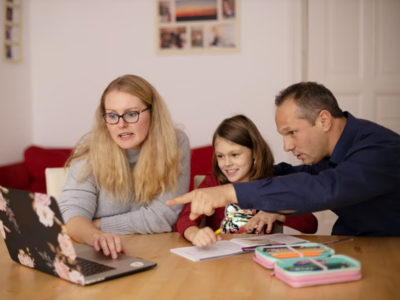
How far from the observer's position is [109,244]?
1.38 m

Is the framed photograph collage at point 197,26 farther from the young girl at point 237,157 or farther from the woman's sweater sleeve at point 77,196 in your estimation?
the woman's sweater sleeve at point 77,196

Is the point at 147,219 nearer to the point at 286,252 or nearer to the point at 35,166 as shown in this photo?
the point at 286,252

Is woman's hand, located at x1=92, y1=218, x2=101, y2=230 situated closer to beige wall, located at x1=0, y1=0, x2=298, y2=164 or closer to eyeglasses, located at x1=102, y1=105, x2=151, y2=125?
eyeglasses, located at x1=102, y1=105, x2=151, y2=125

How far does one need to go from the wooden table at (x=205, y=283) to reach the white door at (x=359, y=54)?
234 cm

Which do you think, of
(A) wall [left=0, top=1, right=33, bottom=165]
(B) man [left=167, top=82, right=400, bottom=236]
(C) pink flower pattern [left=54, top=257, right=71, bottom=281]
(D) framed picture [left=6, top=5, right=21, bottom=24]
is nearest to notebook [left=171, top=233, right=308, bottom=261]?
(B) man [left=167, top=82, right=400, bottom=236]

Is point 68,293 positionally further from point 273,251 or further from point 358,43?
point 358,43

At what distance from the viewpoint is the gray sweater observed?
1789 millimetres

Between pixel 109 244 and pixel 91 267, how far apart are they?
133 mm

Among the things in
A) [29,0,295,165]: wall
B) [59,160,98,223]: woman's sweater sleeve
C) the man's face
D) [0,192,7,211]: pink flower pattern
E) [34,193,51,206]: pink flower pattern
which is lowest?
[59,160,98,223]: woman's sweater sleeve

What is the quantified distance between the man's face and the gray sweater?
1.57 feet

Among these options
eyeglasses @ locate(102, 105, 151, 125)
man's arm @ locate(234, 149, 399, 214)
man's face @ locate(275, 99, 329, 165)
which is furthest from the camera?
eyeglasses @ locate(102, 105, 151, 125)

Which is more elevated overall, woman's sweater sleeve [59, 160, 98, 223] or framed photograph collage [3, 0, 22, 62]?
framed photograph collage [3, 0, 22, 62]

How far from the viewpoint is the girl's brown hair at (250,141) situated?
2.05 metres

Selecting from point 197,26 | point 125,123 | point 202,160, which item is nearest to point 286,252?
point 125,123
